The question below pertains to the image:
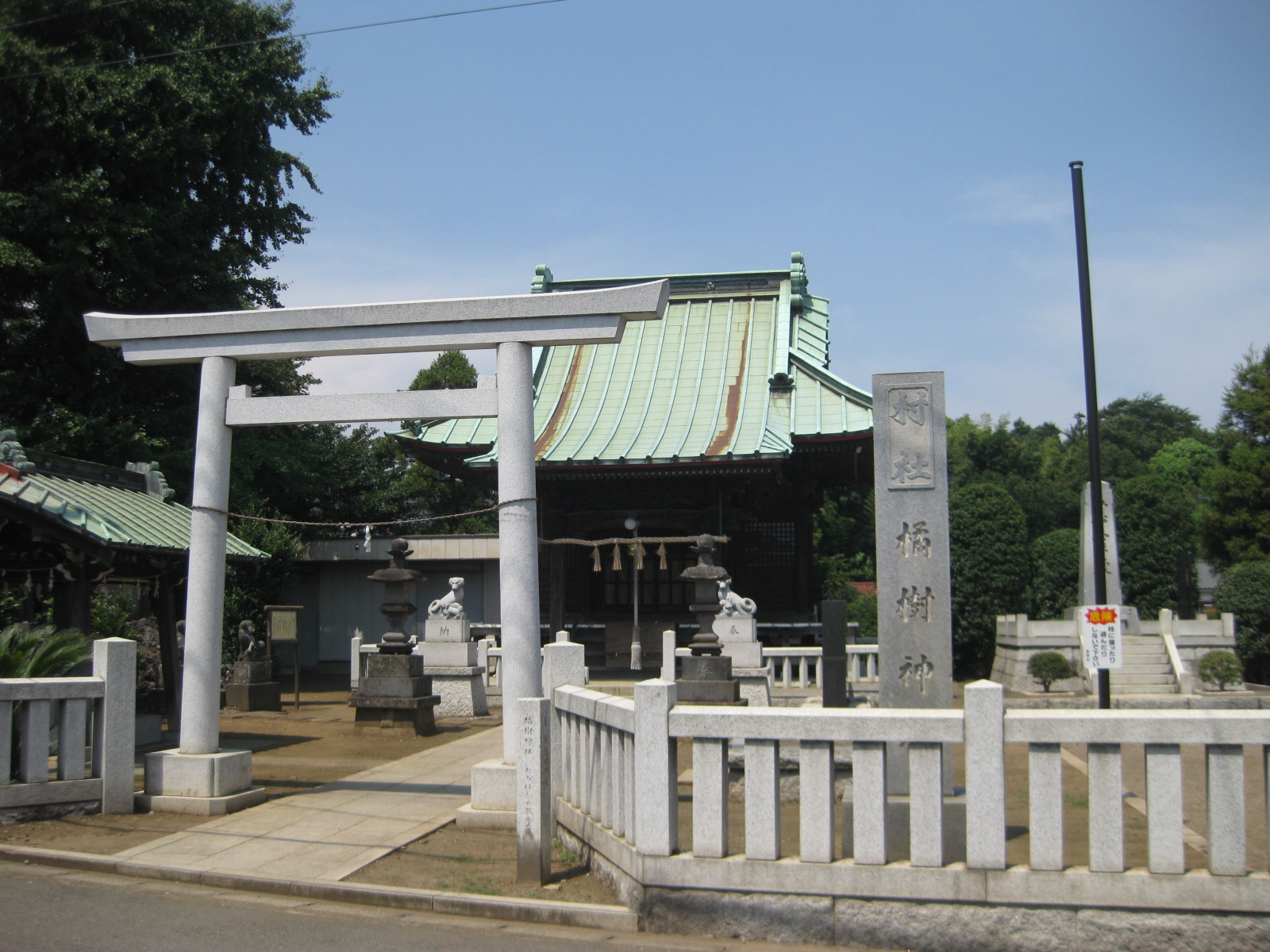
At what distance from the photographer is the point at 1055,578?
88.0 ft

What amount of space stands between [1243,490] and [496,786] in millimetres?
28419

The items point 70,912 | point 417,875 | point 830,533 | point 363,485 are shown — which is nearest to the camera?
point 70,912

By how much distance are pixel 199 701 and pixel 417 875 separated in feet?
10.5

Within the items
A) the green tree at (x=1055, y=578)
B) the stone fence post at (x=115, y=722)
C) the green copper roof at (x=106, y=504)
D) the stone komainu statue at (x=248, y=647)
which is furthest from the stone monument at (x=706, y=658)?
the green tree at (x=1055, y=578)

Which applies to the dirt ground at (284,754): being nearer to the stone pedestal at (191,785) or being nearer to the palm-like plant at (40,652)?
the stone pedestal at (191,785)

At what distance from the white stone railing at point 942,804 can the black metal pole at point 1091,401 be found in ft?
23.1

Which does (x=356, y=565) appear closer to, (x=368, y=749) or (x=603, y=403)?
(x=603, y=403)

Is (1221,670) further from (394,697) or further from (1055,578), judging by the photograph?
(394,697)

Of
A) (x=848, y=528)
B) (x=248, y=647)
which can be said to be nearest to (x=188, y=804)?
(x=248, y=647)

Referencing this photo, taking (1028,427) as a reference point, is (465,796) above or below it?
below

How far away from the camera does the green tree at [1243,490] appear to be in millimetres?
28812

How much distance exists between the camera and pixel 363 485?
30344 mm

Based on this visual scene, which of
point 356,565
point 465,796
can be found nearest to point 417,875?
point 465,796

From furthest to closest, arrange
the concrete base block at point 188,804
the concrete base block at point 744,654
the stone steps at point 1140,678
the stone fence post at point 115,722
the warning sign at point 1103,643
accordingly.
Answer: the stone steps at point 1140,678 → the concrete base block at point 744,654 → the warning sign at point 1103,643 → the concrete base block at point 188,804 → the stone fence post at point 115,722
